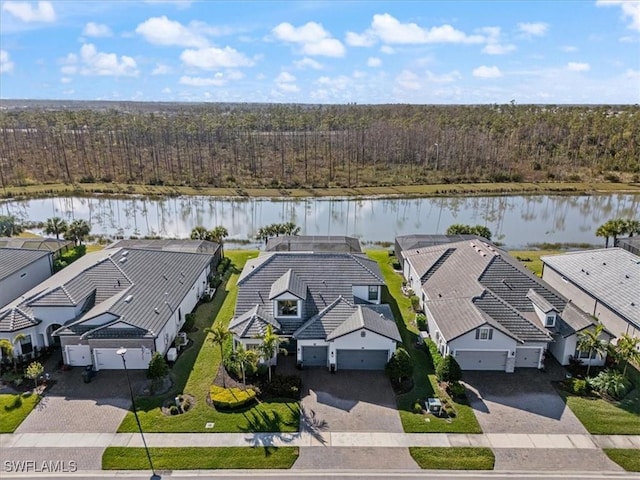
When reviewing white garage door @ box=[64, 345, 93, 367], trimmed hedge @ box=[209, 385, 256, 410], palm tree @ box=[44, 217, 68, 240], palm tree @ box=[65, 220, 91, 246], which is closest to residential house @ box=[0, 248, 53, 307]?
palm tree @ box=[65, 220, 91, 246]

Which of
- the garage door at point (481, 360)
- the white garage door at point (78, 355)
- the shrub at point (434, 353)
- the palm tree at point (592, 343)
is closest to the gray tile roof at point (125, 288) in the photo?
the white garage door at point (78, 355)

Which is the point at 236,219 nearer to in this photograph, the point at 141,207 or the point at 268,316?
the point at 141,207

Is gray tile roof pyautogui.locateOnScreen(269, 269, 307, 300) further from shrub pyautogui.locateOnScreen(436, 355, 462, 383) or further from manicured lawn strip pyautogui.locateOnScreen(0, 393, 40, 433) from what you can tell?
manicured lawn strip pyautogui.locateOnScreen(0, 393, 40, 433)

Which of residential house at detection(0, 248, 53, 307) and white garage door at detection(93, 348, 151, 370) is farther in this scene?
residential house at detection(0, 248, 53, 307)

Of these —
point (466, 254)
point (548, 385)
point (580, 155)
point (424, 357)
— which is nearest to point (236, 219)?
point (466, 254)

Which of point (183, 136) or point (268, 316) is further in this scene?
point (183, 136)

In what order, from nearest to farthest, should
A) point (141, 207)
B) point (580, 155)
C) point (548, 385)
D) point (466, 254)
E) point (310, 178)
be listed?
point (548, 385), point (466, 254), point (141, 207), point (310, 178), point (580, 155)
